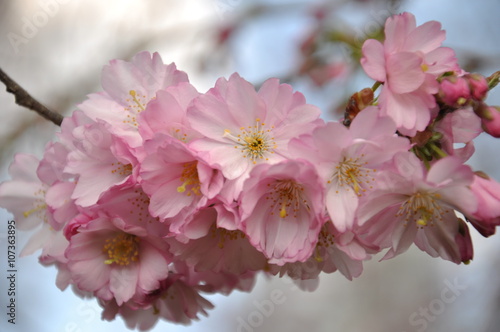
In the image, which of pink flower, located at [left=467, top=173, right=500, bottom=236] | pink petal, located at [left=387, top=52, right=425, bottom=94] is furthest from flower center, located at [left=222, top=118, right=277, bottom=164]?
pink flower, located at [left=467, top=173, right=500, bottom=236]

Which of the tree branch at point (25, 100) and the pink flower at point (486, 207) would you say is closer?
the pink flower at point (486, 207)

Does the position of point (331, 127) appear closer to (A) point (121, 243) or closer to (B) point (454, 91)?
(B) point (454, 91)

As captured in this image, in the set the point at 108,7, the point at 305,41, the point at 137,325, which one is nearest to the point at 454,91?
the point at 137,325

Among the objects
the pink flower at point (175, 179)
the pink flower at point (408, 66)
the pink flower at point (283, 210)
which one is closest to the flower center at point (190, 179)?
the pink flower at point (175, 179)

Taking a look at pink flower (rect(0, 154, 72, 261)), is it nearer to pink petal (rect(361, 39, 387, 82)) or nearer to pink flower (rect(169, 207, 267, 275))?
pink flower (rect(169, 207, 267, 275))

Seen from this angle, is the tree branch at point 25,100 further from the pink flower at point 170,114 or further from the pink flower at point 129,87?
the pink flower at point 170,114

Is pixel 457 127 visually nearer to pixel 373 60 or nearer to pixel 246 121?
pixel 373 60
